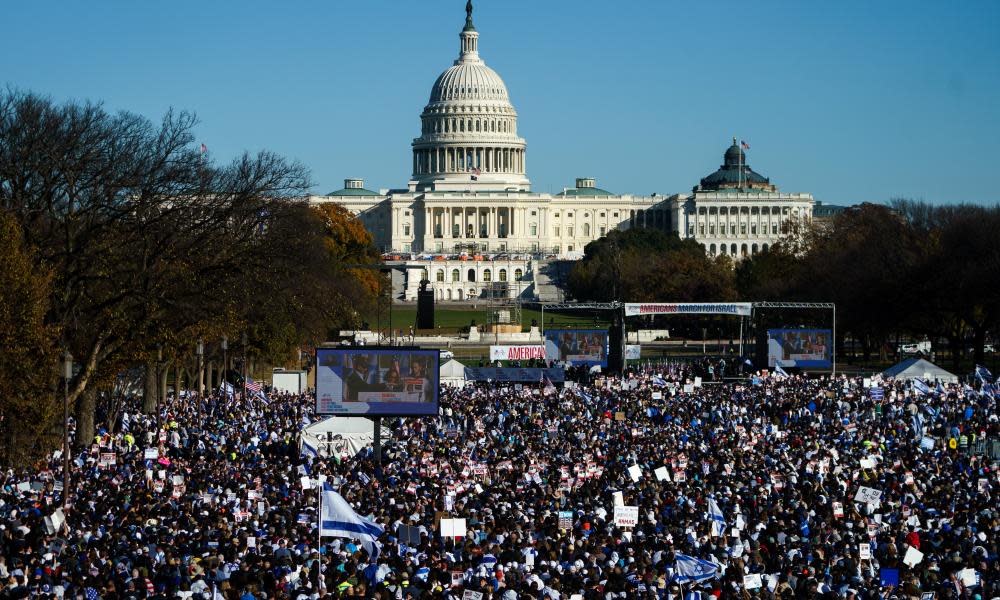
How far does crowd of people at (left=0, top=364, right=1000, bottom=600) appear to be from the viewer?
19156 millimetres

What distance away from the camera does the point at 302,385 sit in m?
53.9

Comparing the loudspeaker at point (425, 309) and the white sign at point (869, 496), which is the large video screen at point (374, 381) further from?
the loudspeaker at point (425, 309)

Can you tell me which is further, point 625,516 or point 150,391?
point 150,391

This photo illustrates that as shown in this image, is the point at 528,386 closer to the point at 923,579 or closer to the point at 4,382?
the point at 4,382

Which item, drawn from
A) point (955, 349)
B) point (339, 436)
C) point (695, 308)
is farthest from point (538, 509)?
point (955, 349)

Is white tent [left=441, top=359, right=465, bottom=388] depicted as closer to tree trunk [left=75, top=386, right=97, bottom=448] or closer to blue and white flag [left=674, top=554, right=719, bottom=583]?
tree trunk [left=75, top=386, right=97, bottom=448]

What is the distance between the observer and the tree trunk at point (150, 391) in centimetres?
4369

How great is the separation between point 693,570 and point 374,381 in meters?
15.5

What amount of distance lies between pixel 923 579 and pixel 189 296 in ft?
79.1

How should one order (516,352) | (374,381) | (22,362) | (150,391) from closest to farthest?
(22,362)
(374,381)
(150,391)
(516,352)

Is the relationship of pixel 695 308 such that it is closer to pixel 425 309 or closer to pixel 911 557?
pixel 425 309

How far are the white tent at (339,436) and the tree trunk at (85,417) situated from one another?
5523mm

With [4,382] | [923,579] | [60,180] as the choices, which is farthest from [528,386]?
[923,579]

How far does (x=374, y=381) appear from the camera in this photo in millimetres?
33750
